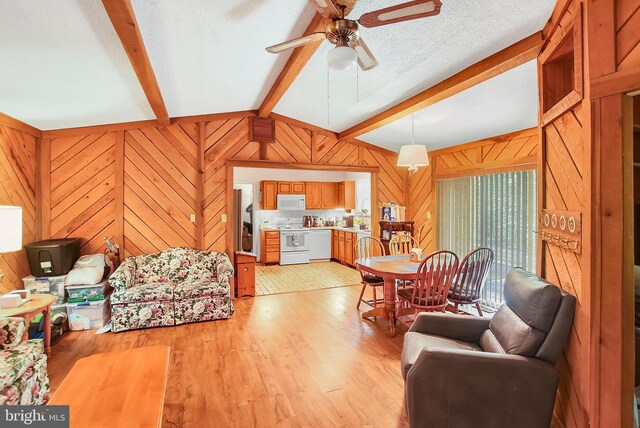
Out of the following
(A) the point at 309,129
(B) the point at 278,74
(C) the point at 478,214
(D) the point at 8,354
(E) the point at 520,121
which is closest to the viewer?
(D) the point at 8,354

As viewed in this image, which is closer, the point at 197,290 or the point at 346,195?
the point at 197,290

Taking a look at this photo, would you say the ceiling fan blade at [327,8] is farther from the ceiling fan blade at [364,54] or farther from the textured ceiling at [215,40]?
the textured ceiling at [215,40]

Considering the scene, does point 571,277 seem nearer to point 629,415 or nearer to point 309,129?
point 629,415

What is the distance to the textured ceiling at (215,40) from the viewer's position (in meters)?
2.12

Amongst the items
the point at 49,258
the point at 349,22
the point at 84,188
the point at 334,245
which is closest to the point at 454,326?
the point at 349,22

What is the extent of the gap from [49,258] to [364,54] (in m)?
3.90

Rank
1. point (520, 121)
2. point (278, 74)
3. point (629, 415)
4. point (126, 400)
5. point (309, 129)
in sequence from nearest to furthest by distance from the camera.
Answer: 1. point (629, 415)
2. point (126, 400)
3. point (278, 74)
4. point (520, 121)
5. point (309, 129)

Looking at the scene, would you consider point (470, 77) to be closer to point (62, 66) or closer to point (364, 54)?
point (364, 54)

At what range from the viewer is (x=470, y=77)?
2.86m

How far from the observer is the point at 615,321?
141 centimetres

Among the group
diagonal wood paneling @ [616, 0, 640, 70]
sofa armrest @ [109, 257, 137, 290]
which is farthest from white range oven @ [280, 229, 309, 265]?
diagonal wood paneling @ [616, 0, 640, 70]

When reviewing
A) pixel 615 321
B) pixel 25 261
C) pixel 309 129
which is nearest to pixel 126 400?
pixel 615 321

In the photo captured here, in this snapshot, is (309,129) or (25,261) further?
(309,129)

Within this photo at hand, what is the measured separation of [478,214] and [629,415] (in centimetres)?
342
